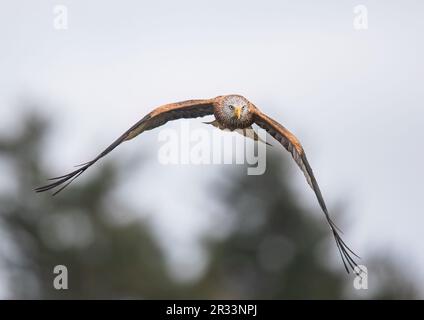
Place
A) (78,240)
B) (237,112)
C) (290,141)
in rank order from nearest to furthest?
1. (237,112)
2. (290,141)
3. (78,240)

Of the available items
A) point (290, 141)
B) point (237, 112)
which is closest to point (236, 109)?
point (237, 112)

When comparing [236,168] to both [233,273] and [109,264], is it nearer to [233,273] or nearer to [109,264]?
[233,273]

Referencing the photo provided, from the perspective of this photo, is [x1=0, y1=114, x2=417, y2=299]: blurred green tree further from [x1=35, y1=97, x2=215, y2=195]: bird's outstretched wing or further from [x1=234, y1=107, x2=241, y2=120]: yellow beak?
[x1=234, y1=107, x2=241, y2=120]: yellow beak

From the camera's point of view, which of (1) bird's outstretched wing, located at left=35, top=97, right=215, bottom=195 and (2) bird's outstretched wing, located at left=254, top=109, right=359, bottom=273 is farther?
(1) bird's outstretched wing, located at left=35, top=97, right=215, bottom=195

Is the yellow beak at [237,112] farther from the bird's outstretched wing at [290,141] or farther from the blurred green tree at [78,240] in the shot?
the blurred green tree at [78,240]

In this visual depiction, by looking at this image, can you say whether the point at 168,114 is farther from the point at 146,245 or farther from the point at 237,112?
the point at 146,245

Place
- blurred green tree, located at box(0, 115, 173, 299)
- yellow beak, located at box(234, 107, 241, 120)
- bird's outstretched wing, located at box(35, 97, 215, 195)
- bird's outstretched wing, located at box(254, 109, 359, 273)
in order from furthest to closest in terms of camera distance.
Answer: blurred green tree, located at box(0, 115, 173, 299)
bird's outstretched wing, located at box(35, 97, 215, 195)
yellow beak, located at box(234, 107, 241, 120)
bird's outstretched wing, located at box(254, 109, 359, 273)

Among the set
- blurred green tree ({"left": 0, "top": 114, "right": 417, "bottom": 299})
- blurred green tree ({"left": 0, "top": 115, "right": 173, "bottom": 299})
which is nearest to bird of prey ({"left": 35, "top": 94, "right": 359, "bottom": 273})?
blurred green tree ({"left": 0, "top": 114, "right": 417, "bottom": 299})
